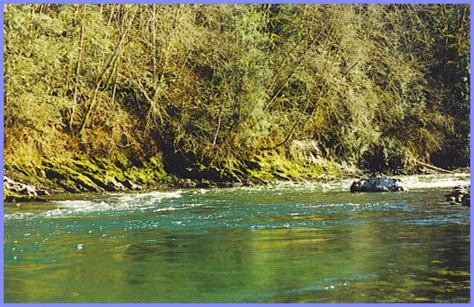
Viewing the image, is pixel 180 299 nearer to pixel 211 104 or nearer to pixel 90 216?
pixel 90 216

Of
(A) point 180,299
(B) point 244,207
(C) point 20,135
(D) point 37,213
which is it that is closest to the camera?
(A) point 180,299

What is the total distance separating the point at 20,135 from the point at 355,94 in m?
8.95

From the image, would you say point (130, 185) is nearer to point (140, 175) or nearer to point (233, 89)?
point (140, 175)

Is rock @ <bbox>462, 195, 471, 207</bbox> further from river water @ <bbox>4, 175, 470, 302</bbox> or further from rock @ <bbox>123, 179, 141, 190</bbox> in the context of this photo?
rock @ <bbox>123, 179, 141, 190</bbox>

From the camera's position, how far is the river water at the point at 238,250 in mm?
8336

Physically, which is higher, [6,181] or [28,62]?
[28,62]

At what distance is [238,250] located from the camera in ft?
34.2

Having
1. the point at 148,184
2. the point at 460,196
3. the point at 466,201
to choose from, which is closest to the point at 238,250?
the point at 466,201

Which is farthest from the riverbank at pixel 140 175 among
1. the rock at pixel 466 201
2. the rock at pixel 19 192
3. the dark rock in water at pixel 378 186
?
the rock at pixel 466 201

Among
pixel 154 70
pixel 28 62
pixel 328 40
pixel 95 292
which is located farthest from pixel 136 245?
pixel 328 40

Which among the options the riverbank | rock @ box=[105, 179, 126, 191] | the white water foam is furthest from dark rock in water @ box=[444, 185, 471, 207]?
rock @ box=[105, 179, 126, 191]

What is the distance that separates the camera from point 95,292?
27.4 ft

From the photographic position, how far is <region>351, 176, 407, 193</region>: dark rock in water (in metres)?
17.6

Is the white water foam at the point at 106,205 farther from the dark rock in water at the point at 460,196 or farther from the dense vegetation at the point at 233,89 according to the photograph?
the dark rock in water at the point at 460,196
